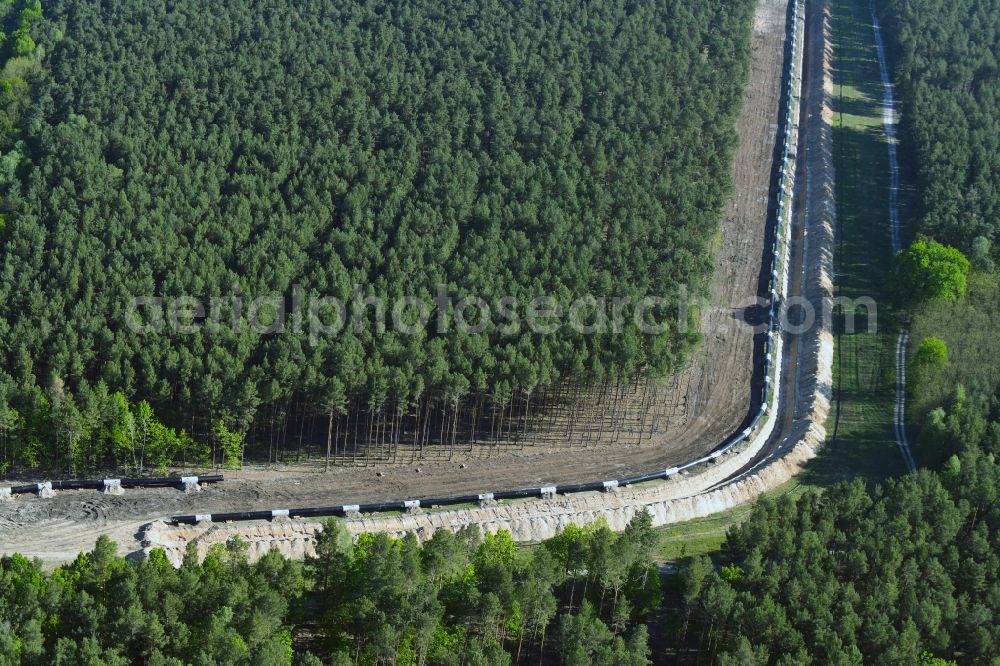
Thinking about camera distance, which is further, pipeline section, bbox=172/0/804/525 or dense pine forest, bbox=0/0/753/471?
dense pine forest, bbox=0/0/753/471

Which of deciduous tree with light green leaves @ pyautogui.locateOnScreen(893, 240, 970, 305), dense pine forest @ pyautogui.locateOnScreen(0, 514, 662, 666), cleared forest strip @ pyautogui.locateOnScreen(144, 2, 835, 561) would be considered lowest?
dense pine forest @ pyautogui.locateOnScreen(0, 514, 662, 666)

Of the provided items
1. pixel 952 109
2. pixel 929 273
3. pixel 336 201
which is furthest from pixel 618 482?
pixel 952 109

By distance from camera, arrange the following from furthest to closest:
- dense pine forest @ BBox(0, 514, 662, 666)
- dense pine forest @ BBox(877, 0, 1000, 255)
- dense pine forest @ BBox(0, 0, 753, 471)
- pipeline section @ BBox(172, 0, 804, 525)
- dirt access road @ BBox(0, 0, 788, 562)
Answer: dense pine forest @ BBox(877, 0, 1000, 255) → dense pine forest @ BBox(0, 0, 753, 471) → pipeline section @ BBox(172, 0, 804, 525) → dirt access road @ BBox(0, 0, 788, 562) → dense pine forest @ BBox(0, 514, 662, 666)

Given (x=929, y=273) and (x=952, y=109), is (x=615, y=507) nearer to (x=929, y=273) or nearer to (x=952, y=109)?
(x=929, y=273)

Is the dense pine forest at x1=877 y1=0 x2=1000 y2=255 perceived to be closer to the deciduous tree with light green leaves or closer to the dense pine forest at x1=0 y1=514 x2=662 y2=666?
the deciduous tree with light green leaves

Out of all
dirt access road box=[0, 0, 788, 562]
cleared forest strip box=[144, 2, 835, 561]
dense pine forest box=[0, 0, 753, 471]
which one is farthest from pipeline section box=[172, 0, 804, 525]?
dense pine forest box=[0, 0, 753, 471]

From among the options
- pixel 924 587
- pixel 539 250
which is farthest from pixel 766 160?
pixel 924 587
